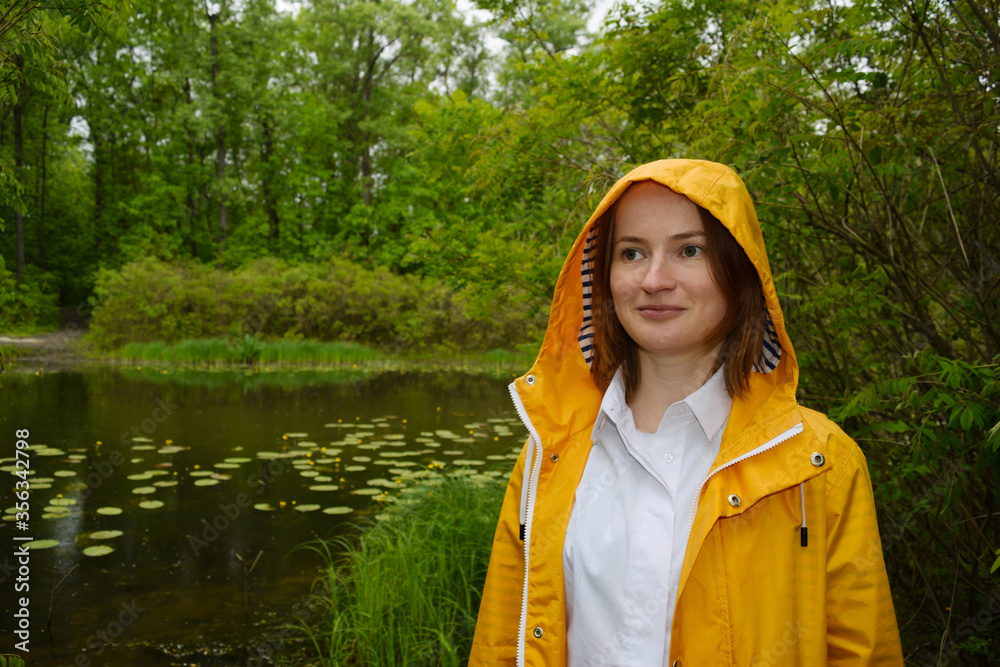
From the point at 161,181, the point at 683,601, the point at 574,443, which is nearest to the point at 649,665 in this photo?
the point at 683,601

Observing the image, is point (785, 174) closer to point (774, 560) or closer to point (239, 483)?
point (774, 560)

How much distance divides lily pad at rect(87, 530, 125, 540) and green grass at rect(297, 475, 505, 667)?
58.4 inches

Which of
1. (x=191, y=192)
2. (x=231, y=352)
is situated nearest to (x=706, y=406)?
(x=231, y=352)

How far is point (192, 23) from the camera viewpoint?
20828mm

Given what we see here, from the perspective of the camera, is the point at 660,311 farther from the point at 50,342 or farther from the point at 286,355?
the point at 50,342

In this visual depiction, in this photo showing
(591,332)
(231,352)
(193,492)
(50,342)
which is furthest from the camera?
(50,342)

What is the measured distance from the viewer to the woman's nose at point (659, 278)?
4.03 feet

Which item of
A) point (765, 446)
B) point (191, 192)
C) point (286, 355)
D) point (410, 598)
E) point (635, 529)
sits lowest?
point (410, 598)

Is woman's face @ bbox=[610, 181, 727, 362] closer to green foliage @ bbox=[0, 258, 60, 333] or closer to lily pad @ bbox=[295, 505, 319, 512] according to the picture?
lily pad @ bbox=[295, 505, 319, 512]

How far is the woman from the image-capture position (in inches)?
43.2

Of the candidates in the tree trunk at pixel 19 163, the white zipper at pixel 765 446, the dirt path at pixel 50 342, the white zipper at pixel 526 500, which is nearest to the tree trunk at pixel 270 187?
the tree trunk at pixel 19 163

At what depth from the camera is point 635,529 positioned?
46.5 inches

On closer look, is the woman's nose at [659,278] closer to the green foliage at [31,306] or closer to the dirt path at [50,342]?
the dirt path at [50,342]

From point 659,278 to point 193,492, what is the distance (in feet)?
16.6
